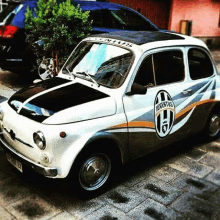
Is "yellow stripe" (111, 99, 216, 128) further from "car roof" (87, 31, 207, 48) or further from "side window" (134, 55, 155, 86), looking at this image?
"car roof" (87, 31, 207, 48)

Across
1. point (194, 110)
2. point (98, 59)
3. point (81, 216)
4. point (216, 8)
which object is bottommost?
point (81, 216)

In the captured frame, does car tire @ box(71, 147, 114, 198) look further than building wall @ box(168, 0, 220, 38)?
No

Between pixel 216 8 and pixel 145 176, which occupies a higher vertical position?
pixel 216 8

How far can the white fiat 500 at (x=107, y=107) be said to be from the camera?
3600 millimetres

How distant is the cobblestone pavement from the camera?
3703mm

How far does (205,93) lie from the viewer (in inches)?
203

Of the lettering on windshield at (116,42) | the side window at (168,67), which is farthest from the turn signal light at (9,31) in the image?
the side window at (168,67)

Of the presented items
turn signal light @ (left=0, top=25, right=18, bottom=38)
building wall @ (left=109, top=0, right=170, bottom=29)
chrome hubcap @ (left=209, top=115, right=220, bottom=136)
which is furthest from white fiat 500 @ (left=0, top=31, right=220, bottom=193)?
building wall @ (left=109, top=0, right=170, bottom=29)

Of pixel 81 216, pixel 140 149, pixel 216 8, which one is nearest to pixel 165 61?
pixel 140 149

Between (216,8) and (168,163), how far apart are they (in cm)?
1518

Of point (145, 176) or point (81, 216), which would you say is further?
point (145, 176)

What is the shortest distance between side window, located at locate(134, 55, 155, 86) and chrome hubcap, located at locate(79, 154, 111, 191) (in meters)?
1.12

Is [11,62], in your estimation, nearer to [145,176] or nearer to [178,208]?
[145,176]

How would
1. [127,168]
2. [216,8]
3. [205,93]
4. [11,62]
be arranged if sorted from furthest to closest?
[216,8]
[11,62]
[205,93]
[127,168]
